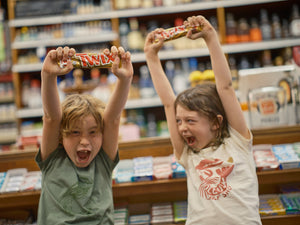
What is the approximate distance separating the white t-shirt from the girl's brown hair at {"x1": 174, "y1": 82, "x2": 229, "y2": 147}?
1.1 inches

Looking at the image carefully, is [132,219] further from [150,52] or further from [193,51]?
[193,51]

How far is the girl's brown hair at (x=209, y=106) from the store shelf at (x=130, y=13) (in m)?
2.21

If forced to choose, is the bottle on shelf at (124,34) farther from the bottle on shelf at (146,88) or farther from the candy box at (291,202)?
the candy box at (291,202)

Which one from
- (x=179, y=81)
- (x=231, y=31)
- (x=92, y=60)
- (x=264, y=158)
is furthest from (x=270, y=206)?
(x=231, y=31)

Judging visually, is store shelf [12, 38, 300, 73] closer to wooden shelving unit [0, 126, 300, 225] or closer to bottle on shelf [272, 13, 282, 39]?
bottle on shelf [272, 13, 282, 39]

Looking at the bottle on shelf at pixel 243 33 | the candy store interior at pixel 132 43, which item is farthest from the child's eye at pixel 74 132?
the bottle on shelf at pixel 243 33

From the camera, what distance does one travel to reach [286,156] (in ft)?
4.80

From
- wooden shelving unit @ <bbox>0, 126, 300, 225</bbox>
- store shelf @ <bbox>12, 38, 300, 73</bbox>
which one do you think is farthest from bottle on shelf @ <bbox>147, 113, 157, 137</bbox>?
wooden shelving unit @ <bbox>0, 126, 300, 225</bbox>

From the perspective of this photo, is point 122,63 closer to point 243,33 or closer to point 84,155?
point 84,155

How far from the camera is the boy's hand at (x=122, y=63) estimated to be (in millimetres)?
1130

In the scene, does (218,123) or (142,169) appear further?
(142,169)

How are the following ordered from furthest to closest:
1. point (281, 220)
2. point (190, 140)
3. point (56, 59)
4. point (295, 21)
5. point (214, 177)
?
point (295, 21) → point (281, 220) → point (190, 140) → point (214, 177) → point (56, 59)

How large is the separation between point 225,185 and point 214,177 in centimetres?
5

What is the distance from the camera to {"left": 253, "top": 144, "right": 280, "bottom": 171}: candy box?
1411 mm
